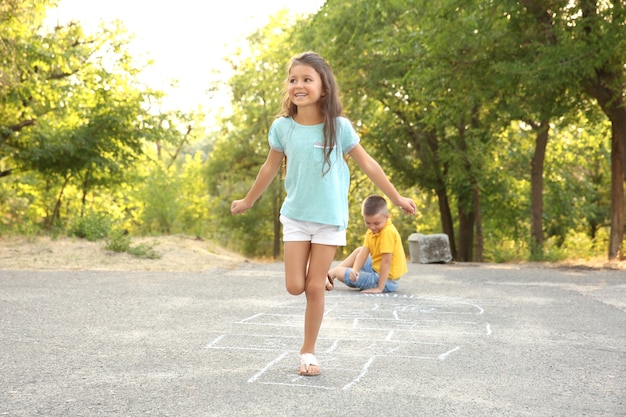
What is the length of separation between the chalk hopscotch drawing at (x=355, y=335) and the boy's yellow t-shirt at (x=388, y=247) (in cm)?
68

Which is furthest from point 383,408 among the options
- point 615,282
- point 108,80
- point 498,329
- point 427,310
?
point 108,80

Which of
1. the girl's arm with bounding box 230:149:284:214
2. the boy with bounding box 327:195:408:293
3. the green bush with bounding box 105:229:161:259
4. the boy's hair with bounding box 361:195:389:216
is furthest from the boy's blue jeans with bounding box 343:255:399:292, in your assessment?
the green bush with bounding box 105:229:161:259

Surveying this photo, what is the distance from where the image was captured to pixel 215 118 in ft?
118

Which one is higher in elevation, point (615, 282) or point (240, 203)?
point (240, 203)

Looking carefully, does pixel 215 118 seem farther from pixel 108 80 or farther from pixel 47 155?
pixel 47 155

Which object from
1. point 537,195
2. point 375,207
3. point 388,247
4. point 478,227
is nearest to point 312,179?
point 375,207

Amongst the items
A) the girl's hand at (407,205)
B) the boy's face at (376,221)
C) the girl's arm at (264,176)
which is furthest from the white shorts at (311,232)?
the boy's face at (376,221)

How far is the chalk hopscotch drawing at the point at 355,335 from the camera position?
4.63 meters

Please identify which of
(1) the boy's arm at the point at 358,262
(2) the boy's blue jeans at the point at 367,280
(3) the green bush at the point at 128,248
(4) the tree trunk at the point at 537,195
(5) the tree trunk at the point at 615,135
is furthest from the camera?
(4) the tree trunk at the point at 537,195

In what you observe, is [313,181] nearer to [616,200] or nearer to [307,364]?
[307,364]

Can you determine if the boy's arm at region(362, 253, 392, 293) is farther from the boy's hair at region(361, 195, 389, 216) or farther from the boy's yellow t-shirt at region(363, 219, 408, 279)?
the boy's hair at region(361, 195, 389, 216)

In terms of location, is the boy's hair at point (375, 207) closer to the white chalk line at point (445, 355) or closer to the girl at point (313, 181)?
the white chalk line at point (445, 355)

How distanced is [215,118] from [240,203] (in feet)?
104

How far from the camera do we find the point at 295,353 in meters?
5.17
